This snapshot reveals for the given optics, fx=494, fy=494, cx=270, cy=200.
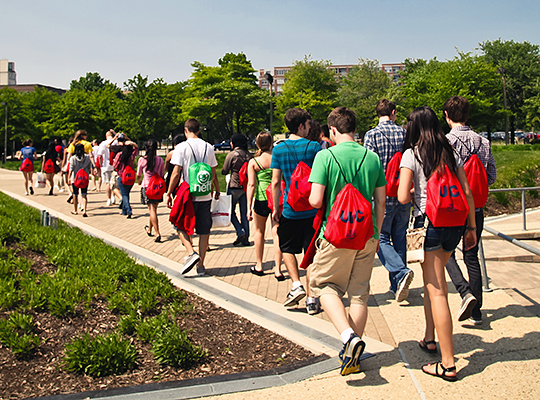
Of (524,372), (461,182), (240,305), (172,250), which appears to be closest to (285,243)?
(240,305)

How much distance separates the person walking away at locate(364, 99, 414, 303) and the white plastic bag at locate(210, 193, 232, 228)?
7.97 ft

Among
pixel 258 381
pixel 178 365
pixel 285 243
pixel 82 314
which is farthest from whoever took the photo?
pixel 285 243

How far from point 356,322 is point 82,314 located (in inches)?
95.2

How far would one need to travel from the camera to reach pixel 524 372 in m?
3.44

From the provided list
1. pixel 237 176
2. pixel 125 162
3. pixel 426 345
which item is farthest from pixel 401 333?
pixel 125 162

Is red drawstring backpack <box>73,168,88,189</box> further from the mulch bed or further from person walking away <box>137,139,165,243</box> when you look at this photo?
the mulch bed

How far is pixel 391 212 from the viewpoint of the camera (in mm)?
5148

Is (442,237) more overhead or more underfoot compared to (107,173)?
more underfoot

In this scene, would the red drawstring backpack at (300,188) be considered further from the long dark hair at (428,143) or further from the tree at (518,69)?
the tree at (518,69)

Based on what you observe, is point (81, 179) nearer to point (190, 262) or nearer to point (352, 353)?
point (190, 262)

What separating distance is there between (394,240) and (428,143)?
78.1 inches

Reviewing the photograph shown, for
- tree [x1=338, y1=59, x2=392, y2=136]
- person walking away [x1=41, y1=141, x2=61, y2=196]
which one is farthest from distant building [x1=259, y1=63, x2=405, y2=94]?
person walking away [x1=41, y1=141, x2=61, y2=196]

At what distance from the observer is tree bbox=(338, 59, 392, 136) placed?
63.2 meters

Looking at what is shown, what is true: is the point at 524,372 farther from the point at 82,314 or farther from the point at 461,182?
the point at 82,314
